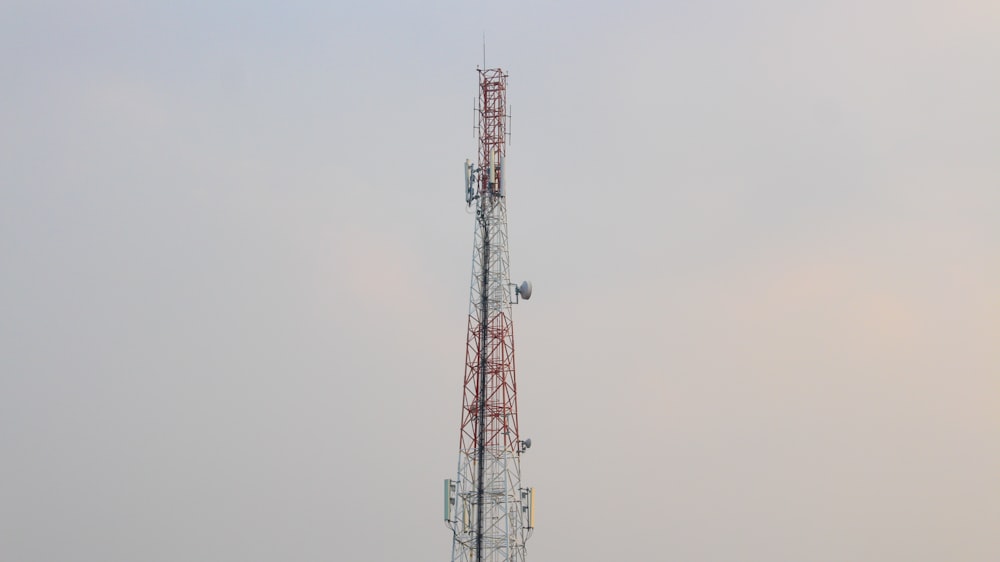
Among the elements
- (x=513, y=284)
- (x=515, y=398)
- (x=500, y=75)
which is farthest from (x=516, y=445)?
(x=500, y=75)

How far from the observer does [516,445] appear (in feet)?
246

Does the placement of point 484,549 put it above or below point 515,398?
below

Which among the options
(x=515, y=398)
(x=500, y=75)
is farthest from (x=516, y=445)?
(x=500, y=75)

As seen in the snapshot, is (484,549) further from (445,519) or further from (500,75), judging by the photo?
(500,75)

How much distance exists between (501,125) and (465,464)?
1991 cm

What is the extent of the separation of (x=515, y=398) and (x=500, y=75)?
1898 cm

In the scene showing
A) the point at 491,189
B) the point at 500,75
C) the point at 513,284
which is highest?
the point at 500,75

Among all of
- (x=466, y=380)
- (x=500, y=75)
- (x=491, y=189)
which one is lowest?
(x=466, y=380)

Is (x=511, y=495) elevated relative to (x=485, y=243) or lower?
lower

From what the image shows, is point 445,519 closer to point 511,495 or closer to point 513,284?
point 511,495

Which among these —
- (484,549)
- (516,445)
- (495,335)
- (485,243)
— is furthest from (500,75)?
(484,549)

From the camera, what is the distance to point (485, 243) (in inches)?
3031

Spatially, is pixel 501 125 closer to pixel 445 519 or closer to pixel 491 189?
pixel 491 189

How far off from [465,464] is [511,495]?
3.13 meters
